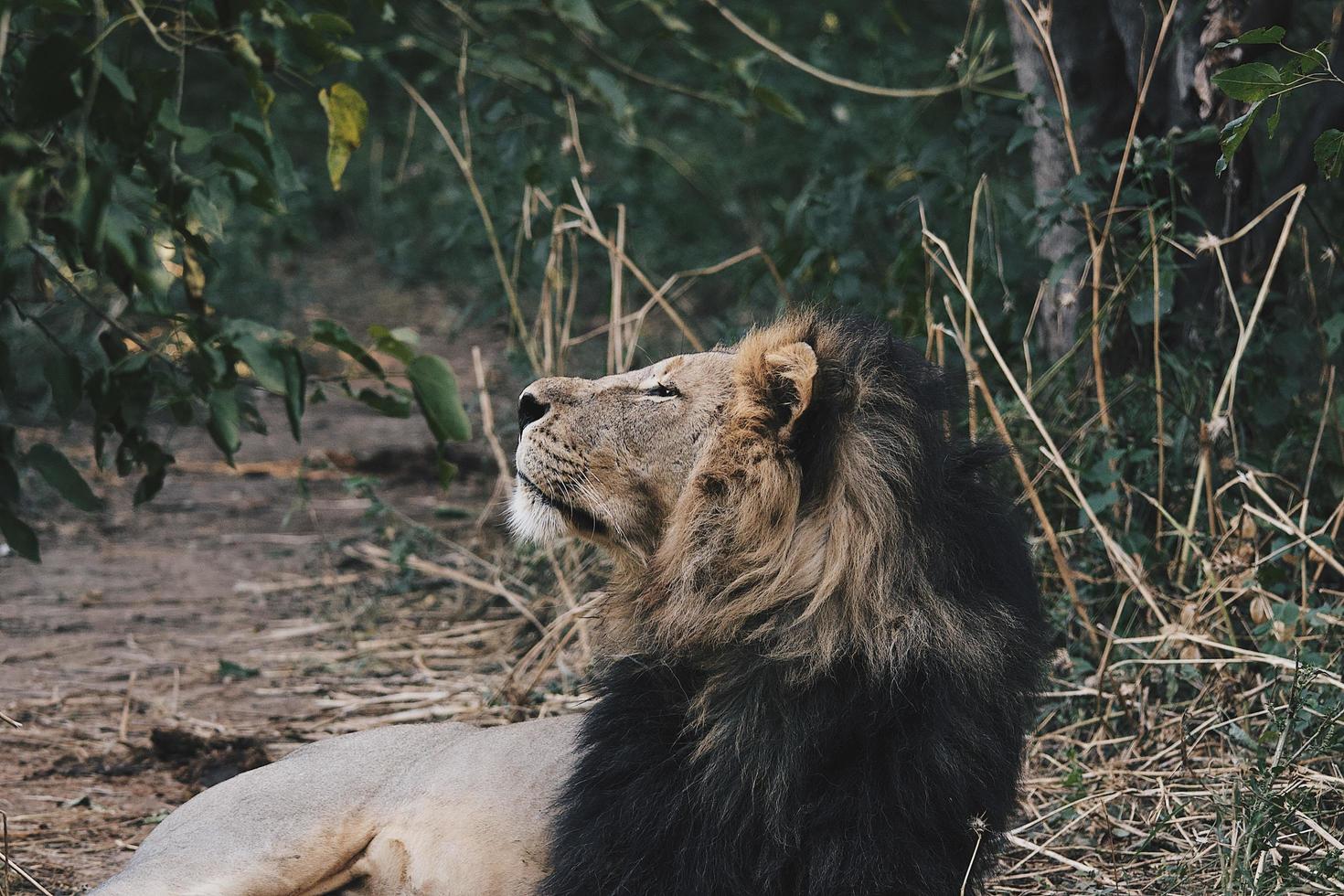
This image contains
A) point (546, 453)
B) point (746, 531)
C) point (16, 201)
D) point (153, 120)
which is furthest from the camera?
point (546, 453)

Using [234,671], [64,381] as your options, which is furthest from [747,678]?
[234,671]

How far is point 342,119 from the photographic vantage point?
2.63m

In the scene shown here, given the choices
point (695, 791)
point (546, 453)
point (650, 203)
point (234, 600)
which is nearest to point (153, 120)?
point (546, 453)

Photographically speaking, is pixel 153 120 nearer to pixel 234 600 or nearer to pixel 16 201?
pixel 16 201

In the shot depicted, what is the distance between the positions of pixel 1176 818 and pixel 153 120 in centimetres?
260

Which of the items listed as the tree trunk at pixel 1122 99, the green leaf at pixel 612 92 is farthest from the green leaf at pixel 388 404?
the tree trunk at pixel 1122 99

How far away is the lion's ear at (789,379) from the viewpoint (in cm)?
247

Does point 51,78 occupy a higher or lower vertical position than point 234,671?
higher

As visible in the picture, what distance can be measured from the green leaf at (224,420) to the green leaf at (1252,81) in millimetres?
1857

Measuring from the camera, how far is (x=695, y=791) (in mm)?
2473

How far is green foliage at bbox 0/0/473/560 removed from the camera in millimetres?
1949

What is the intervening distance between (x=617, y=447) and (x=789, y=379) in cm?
42

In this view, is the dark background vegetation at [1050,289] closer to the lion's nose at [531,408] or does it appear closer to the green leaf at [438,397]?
the green leaf at [438,397]

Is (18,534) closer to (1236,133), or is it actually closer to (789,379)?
(789,379)
